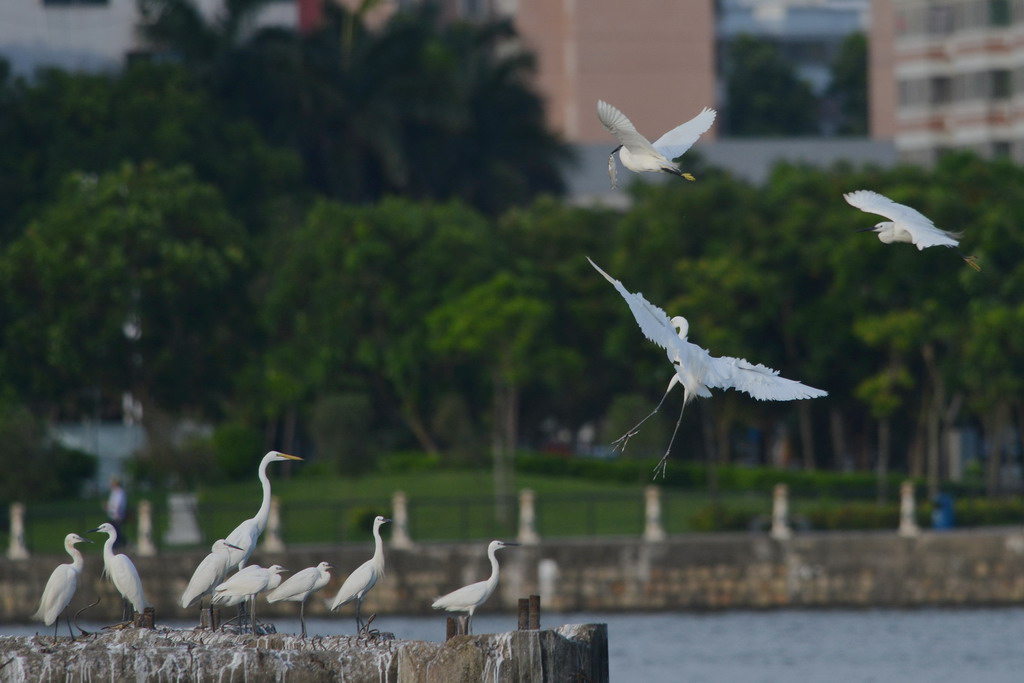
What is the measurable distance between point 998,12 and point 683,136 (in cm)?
6834

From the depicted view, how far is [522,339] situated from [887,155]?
1796 inches

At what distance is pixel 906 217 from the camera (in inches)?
717

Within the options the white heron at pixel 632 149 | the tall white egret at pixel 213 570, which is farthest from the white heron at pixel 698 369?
the tall white egret at pixel 213 570

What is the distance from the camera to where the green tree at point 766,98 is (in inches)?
4732

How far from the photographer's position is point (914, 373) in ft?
173

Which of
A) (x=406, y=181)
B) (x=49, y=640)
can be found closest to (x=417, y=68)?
(x=406, y=181)

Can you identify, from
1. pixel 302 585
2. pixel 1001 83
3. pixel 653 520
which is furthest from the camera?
pixel 1001 83

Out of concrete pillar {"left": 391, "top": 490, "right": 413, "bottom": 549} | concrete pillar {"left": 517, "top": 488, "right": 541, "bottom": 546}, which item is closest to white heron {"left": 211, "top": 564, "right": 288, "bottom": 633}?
concrete pillar {"left": 391, "top": 490, "right": 413, "bottom": 549}

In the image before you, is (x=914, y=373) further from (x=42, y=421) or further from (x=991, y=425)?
(x=42, y=421)

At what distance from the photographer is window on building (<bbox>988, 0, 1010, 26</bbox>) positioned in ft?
A: 275

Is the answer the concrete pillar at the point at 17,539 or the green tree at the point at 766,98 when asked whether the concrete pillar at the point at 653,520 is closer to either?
the concrete pillar at the point at 17,539

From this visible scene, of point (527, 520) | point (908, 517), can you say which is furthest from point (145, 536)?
point (908, 517)

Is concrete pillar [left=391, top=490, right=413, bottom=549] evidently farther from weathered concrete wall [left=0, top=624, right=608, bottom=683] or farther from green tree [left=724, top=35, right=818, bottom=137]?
green tree [left=724, top=35, right=818, bottom=137]

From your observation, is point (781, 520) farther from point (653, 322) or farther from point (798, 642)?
point (653, 322)
